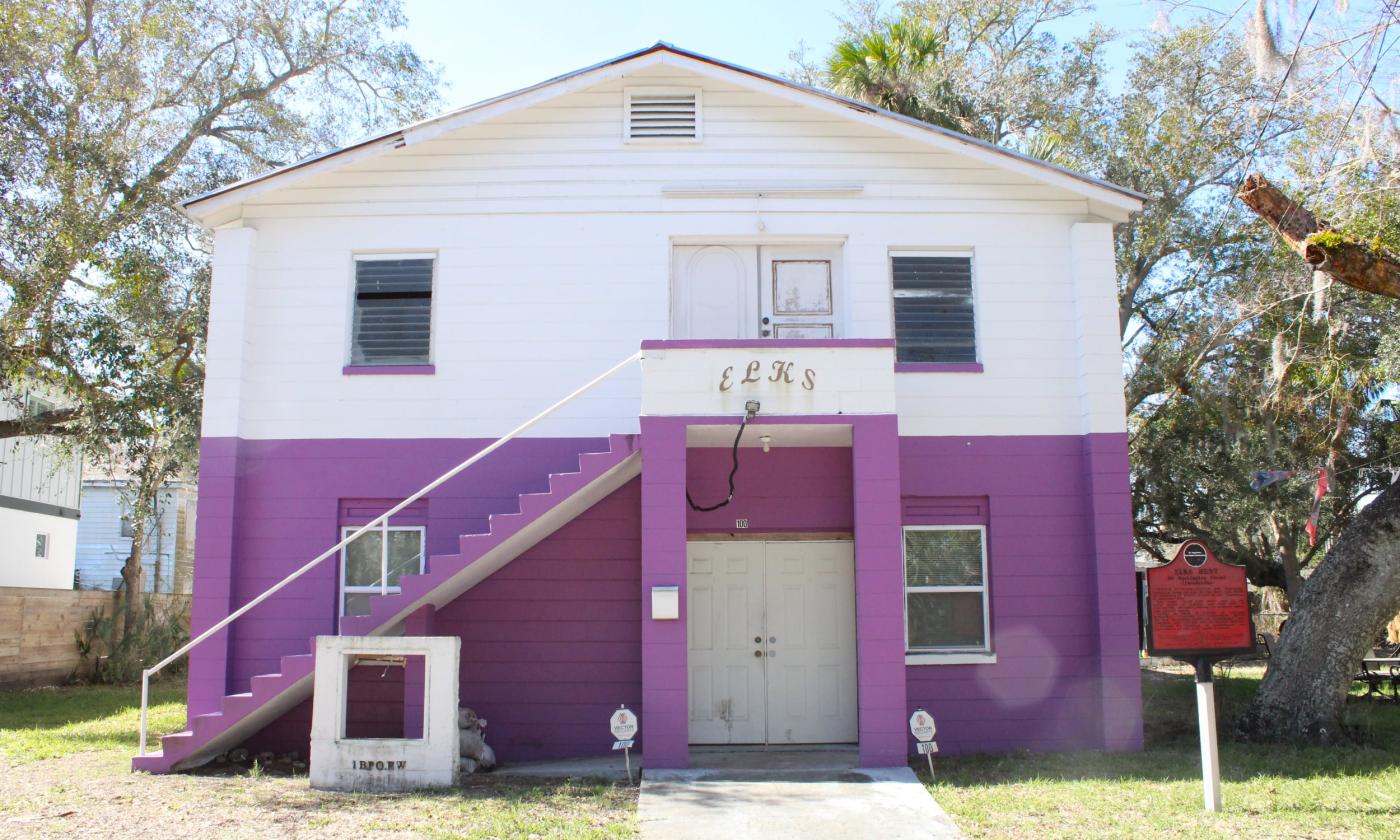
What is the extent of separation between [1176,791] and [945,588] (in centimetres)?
334

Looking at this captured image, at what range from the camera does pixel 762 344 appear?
10750mm

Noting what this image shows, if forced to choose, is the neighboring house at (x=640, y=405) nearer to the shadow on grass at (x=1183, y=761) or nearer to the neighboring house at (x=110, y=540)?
the shadow on grass at (x=1183, y=761)

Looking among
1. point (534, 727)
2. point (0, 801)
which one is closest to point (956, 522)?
point (534, 727)

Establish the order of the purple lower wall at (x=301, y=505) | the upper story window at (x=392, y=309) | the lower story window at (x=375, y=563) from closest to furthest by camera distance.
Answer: the purple lower wall at (x=301, y=505) < the lower story window at (x=375, y=563) < the upper story window at (x=392, y=309)

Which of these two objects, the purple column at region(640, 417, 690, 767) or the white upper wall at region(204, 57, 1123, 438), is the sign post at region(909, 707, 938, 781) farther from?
the white upper wall at region(204, 57, 1123, 438)

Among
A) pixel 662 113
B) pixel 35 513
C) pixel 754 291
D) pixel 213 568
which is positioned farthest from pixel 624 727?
pixel 35 513

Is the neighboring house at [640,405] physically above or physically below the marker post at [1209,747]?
above

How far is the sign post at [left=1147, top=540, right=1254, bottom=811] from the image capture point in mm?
10086

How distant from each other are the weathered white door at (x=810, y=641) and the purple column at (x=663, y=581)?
75.3 inches

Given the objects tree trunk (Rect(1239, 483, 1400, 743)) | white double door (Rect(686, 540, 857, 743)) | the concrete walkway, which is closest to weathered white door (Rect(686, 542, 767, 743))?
white double door (Rect(686, 540, 857, 743))

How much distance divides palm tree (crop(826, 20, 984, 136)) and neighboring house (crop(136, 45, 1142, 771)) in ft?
16.8

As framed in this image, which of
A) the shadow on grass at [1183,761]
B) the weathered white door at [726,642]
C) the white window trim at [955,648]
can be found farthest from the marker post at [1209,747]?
the weathered white door at [726,642]

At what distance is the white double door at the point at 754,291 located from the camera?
12562 millimetres

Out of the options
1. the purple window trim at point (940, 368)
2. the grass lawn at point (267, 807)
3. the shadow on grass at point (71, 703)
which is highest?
the purple window trim at point (940, 368)
